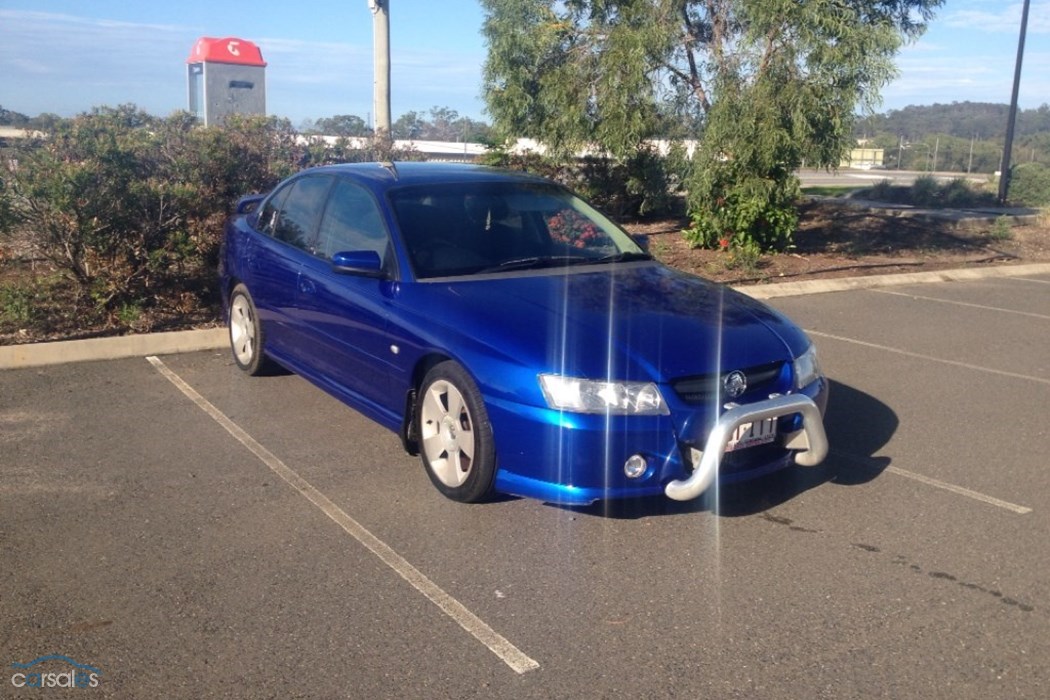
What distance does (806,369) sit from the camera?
5.17 m

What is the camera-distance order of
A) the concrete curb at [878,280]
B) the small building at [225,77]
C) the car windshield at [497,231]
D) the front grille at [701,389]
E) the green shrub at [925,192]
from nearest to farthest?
1. the front grille at [701,389]
2. the car windshield at [497,231]
3. the concrete curb at [878,280]
4. the small building at [225,77]
5. the green shrub at [925,192]

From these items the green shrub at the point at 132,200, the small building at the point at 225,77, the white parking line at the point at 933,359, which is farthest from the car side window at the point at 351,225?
the small building at the point at 225,77

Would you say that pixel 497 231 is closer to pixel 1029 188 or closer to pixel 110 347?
pixel 110 347

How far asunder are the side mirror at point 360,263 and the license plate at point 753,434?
2.06 meters

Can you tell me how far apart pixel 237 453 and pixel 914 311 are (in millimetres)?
7677

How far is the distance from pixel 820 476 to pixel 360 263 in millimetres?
2695

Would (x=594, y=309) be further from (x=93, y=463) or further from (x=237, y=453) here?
(x=93, y=463)

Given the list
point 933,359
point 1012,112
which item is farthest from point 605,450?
point 1012,112

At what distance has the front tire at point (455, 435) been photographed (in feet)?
15.4

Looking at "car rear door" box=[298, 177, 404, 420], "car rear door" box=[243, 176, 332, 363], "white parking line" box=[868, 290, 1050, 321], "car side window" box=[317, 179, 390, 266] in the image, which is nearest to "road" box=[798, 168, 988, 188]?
"white parking line" box=[868, 290, 1050, 321]

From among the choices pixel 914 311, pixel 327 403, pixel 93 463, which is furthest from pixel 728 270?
pixel 93 463

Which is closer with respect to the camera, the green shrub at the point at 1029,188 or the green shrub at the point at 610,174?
the green shrub at the point at 610,174

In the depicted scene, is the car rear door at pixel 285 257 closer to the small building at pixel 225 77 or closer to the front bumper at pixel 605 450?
the front bumper at pixel 605 450

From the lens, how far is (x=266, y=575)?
4207 mm
